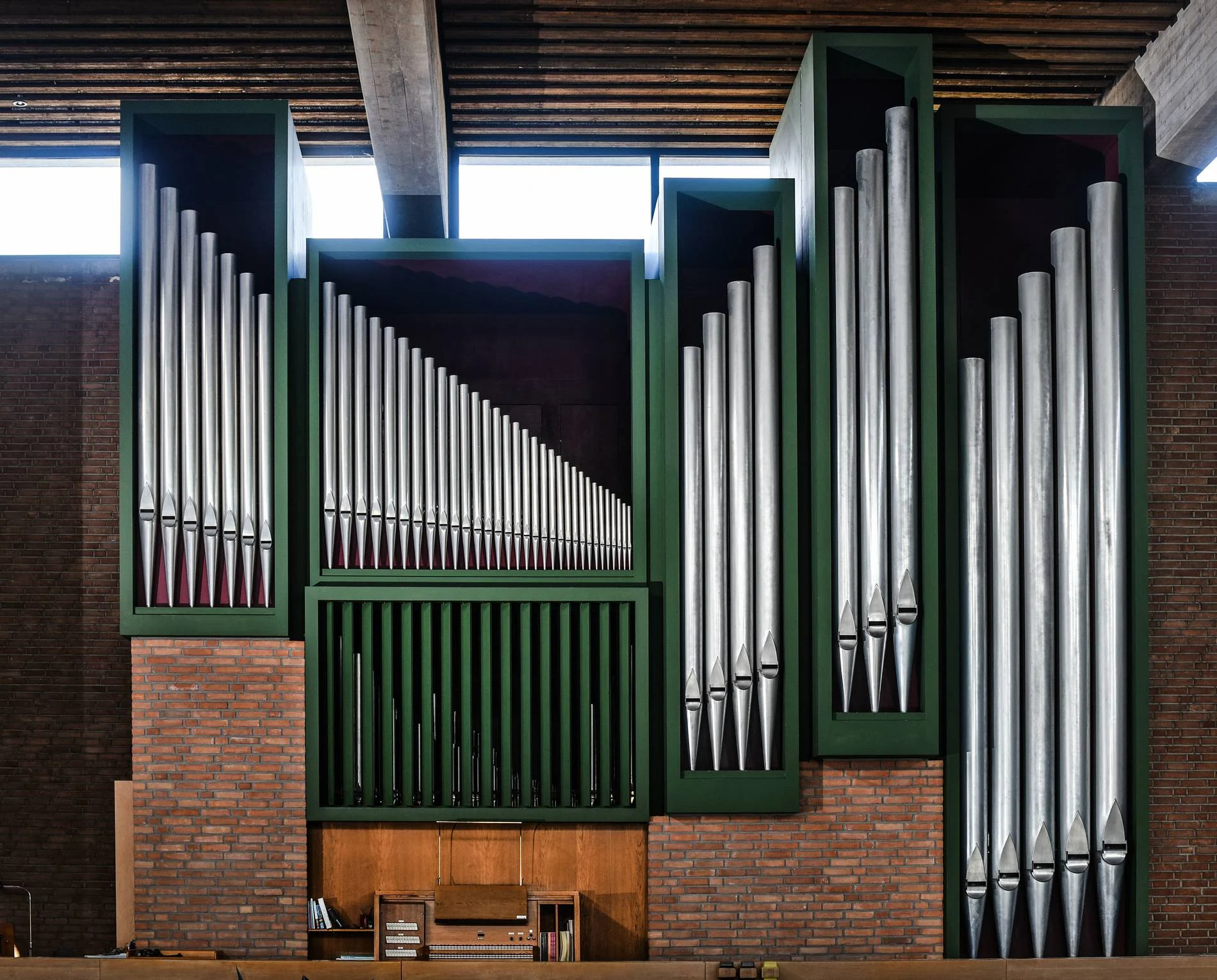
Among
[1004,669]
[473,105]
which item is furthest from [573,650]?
[473,105]

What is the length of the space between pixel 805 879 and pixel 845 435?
98.4 inches

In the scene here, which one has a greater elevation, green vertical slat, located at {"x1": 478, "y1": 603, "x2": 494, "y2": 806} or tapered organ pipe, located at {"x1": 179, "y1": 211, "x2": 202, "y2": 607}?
tapered organ pipe, located at {"x1": 179, "y1": 211, "x2": 202, "y2": 607}

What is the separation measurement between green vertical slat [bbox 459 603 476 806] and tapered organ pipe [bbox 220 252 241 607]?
4.32 feet

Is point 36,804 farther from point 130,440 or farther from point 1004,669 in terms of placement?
point 1004,669

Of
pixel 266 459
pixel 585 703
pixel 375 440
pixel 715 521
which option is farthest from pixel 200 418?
pixel 715 521

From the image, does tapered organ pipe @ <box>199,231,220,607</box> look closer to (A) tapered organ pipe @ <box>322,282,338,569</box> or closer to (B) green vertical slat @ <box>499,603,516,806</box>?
(A) tapered organ pipe @ <box>322,282,338,569</box>

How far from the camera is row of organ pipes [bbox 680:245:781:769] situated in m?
6.50

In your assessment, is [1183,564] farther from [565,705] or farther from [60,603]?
[60,603]

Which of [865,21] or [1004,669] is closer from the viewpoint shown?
[1004,669]

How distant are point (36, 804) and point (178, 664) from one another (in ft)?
8.04

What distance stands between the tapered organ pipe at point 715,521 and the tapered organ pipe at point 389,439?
5.79ft

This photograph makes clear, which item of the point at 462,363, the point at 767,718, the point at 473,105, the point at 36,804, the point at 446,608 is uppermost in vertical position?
the point at 473,105

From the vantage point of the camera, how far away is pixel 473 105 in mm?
7824

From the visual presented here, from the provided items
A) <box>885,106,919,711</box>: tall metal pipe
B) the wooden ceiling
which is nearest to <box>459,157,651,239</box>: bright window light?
the wooden ceiling
